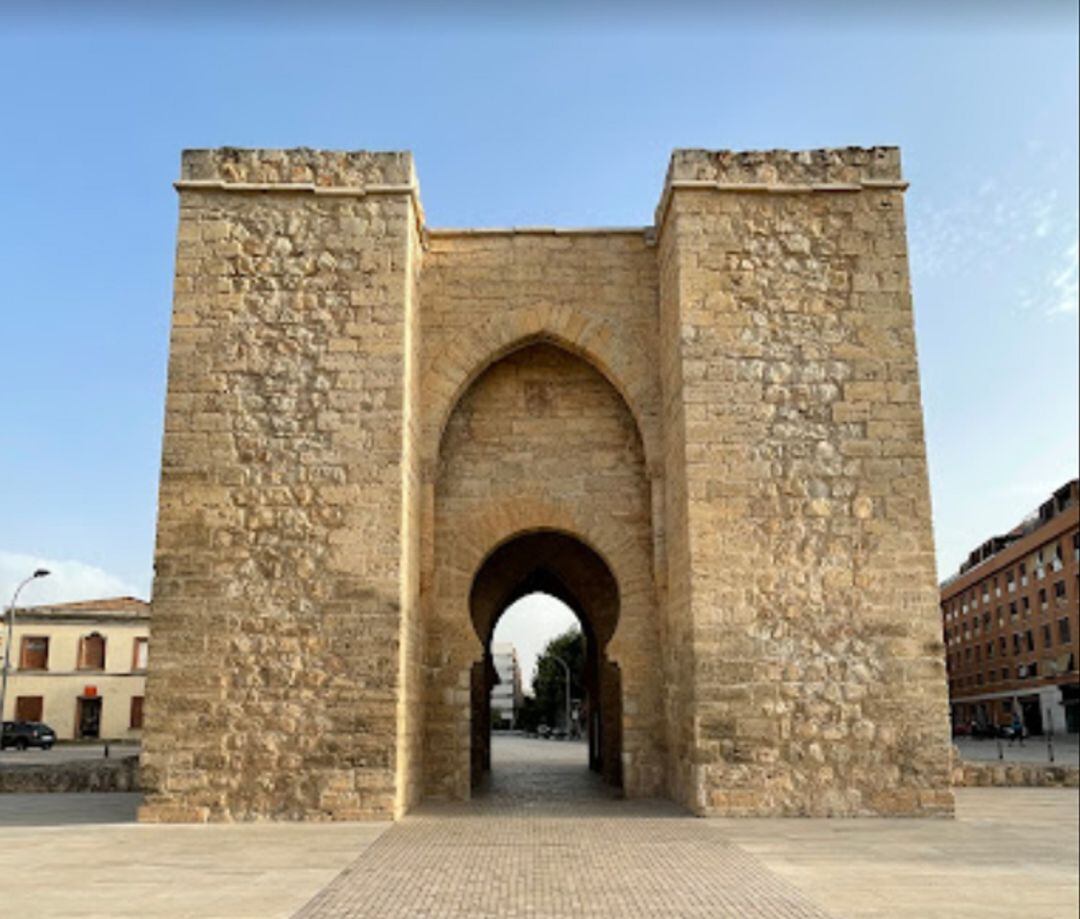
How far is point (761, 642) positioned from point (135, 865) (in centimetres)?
566

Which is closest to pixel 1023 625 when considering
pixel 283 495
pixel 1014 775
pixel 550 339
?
pixel 1014 775

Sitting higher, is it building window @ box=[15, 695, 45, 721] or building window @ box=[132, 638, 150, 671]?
building window @ box=[132, 638, 150, 671]

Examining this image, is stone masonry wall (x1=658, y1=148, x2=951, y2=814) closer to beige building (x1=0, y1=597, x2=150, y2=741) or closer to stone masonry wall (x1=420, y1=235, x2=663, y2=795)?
stone masonry wall (x1=420, y1=235, x2=663, y2=795)

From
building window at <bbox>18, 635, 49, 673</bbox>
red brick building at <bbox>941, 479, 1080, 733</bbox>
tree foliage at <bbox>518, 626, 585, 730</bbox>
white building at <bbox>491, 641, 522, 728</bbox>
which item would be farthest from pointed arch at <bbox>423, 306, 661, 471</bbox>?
white building at <bbox>491, 641, 522, 728</bbox>

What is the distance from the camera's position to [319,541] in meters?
9.49

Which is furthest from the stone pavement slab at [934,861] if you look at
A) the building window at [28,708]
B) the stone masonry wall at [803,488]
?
the building window at [28,708]

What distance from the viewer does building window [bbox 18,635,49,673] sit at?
34.2 m

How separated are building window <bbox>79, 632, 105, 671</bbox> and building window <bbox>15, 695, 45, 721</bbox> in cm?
178

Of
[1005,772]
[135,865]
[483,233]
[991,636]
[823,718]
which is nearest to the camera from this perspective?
[135,865]

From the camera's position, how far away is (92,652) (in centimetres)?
3481

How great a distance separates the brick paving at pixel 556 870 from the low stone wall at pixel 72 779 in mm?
5190

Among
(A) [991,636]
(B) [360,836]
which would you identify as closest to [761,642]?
(B) [360,836]

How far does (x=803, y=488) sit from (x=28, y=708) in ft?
107

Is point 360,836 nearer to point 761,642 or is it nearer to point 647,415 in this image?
point 761,642
